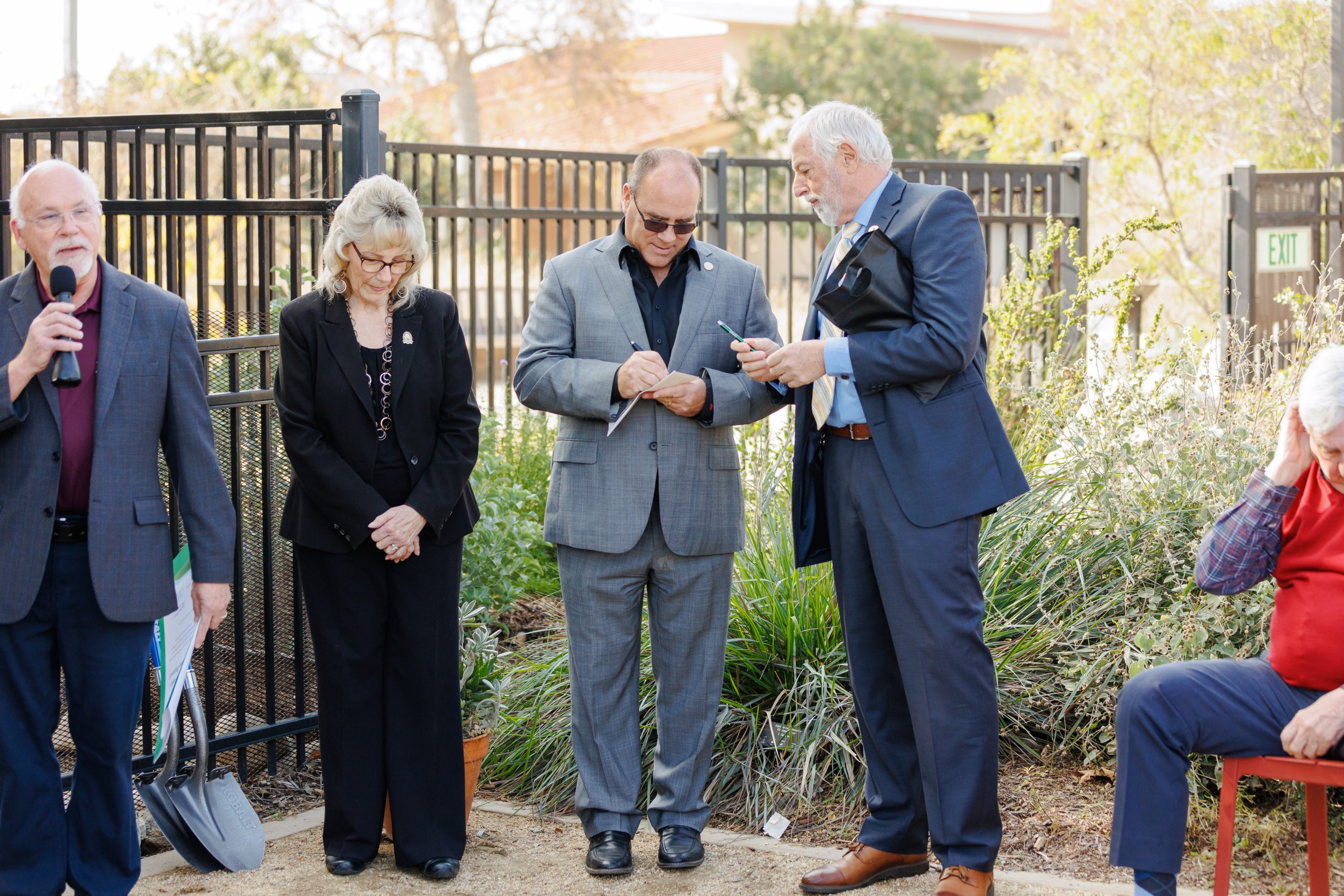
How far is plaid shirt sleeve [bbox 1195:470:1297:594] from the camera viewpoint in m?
3.36

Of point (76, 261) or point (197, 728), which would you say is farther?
point (197, 728)

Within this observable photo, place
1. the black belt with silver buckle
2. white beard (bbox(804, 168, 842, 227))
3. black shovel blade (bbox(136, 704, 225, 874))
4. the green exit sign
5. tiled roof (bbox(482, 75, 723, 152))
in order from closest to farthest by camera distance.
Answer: the black belt with silver buckle
white beard (bbox(804, 168, 842, 227))
black shovel blade (bbox(136, 704, 225, 874))
the green exit sign
tiled roof (bbox(482, 75, 723, 152))

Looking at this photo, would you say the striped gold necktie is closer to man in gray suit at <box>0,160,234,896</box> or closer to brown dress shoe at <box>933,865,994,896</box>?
brown dress shoe at <box>933,865,994,896</box>

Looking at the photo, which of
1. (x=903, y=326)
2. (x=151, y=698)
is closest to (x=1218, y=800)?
(x=903, y=326)

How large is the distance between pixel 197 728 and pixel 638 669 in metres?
1.27

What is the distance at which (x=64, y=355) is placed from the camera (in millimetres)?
3059

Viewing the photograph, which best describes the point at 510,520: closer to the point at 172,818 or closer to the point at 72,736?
the point at 172,818

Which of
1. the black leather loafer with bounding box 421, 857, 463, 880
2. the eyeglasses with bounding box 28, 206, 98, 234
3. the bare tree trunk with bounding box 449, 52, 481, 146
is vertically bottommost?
the black leather loafer with bounding box 421, 857, 463, 880

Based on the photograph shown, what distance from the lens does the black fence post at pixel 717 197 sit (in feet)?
29.6

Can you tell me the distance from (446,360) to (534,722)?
1.49 m

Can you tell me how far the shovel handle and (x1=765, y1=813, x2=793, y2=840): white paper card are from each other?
1695 mm

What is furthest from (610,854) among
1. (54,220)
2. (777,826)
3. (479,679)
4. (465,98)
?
(465,98)

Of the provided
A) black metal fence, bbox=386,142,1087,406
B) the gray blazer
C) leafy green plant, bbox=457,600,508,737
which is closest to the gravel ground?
leafy green plant, bbox=457,600,508,737

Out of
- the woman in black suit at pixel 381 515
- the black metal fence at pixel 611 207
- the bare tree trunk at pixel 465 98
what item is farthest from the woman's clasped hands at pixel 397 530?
the bare tree trunk at pixel 465 98
